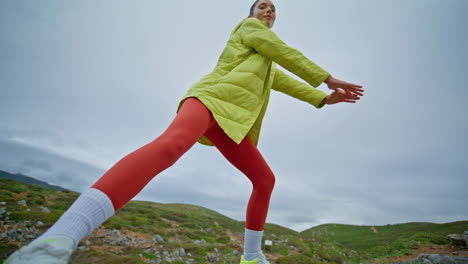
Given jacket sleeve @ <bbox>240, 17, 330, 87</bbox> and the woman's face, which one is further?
the woman's face

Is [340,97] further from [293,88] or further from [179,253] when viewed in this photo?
[179,253]

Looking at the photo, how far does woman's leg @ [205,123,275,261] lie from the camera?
2.60 metres

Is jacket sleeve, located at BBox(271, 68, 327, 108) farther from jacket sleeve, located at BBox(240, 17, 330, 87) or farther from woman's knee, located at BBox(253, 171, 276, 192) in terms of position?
woman's knee, located at BBox(253, 171, 276, 192)

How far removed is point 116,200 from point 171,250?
5182 mm

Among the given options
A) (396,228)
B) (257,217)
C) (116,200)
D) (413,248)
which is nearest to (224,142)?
(257,217)

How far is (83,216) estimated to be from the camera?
1233mm

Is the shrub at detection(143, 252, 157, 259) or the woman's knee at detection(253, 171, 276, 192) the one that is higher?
the woman's knee at detection(253, 171, 276, 192)

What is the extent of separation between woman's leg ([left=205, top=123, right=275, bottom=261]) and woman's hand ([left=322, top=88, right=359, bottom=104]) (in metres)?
1.04

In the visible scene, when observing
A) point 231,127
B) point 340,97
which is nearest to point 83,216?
point 231,127

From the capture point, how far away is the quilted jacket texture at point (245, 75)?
2.15 metres

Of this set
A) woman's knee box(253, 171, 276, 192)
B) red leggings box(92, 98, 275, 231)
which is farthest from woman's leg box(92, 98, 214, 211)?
woman's knee box(253, 171, 276, 192)

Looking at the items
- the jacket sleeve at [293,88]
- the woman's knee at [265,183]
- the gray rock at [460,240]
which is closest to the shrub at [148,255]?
the woman's knee at [265,183]

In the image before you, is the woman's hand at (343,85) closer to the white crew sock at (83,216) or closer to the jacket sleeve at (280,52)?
the jacket sleeve at (280,52)

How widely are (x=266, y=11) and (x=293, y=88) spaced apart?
3.06 ft
